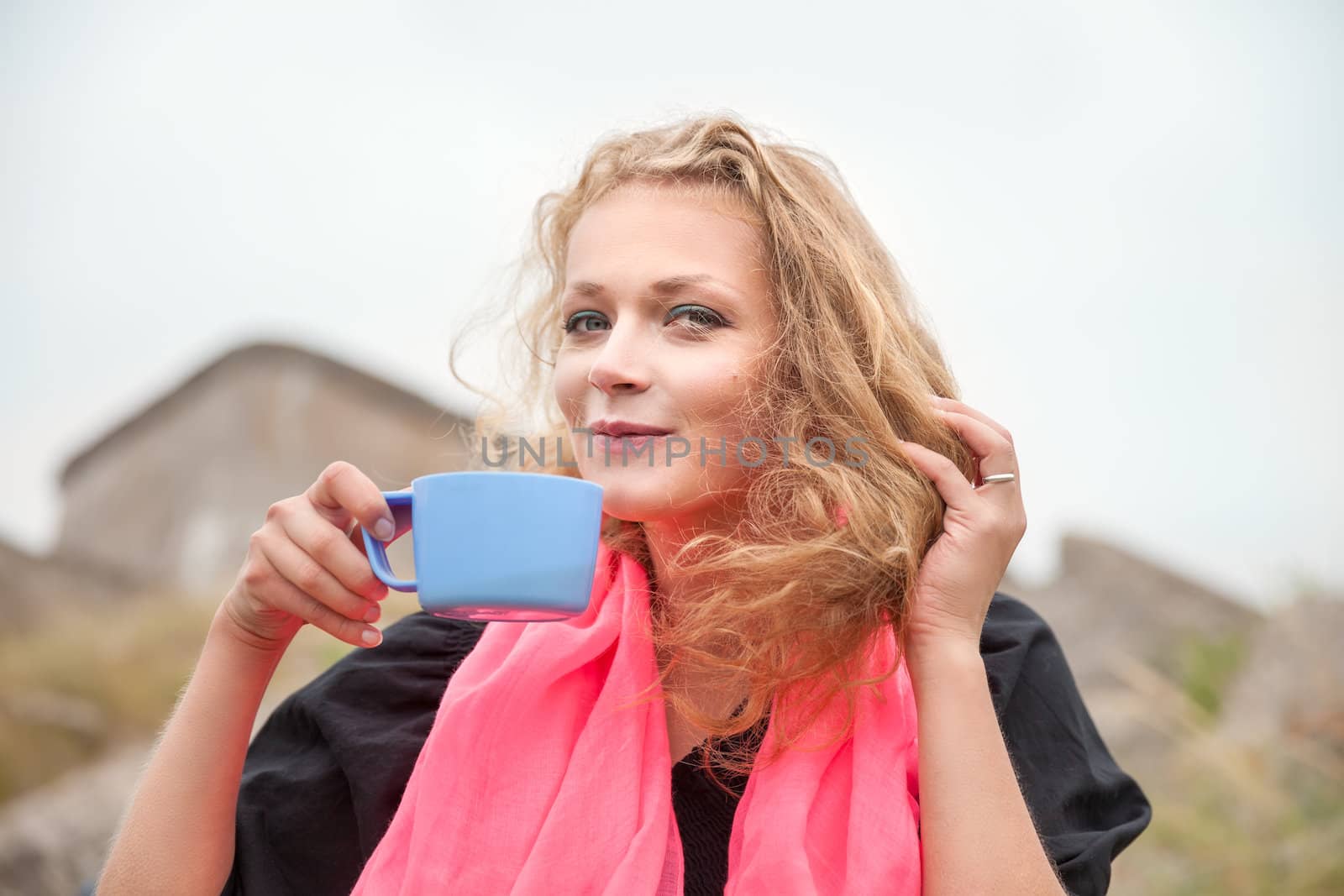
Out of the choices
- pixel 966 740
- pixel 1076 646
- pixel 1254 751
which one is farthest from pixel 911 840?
pixel 1076 646

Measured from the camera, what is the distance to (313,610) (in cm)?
159

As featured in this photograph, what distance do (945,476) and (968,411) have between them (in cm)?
14

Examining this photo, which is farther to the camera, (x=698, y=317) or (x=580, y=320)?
(x=580, y=320)

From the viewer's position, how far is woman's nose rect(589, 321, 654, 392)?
179cm

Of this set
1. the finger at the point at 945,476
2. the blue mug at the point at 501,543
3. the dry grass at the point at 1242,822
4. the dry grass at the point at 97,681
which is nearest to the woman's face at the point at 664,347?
the finger at the point at 945,476

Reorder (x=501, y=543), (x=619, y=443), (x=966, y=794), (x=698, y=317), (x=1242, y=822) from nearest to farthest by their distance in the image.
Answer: (x=501, y=543) → (x=966, y=794) → (x=619, y=443) → (x=698, y=317) → (x=1242, y=822)

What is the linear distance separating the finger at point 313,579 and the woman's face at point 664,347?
0.46 m

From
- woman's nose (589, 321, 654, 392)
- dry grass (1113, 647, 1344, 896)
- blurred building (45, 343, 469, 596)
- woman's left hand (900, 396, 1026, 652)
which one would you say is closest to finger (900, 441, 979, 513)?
woman's left hand (900, 396, 1026, 652)

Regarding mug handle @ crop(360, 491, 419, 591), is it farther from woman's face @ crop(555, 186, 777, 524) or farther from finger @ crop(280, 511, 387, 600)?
woman's face @ crop(555, 186, 777, 524)

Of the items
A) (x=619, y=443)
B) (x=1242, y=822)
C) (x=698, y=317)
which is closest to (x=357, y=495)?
(x=619, y=443)

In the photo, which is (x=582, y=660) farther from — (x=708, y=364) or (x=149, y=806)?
(x=149, y=806)

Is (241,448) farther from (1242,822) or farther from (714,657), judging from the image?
(714,657)

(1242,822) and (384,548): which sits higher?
(384,548)

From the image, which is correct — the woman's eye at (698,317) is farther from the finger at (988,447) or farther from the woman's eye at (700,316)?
the finger at (988,447)
